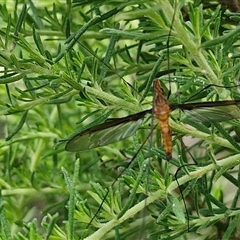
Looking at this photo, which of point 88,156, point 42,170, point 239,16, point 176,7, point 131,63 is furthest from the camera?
point 88,156

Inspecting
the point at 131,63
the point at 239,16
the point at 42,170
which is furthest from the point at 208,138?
the point at 42,170

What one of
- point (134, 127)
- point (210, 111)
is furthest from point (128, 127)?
point (210, 111)

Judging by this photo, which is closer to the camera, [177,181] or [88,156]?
[177,181]

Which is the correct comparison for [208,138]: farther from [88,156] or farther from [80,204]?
[88,156]

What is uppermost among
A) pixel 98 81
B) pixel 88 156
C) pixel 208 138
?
pixel 98 81
